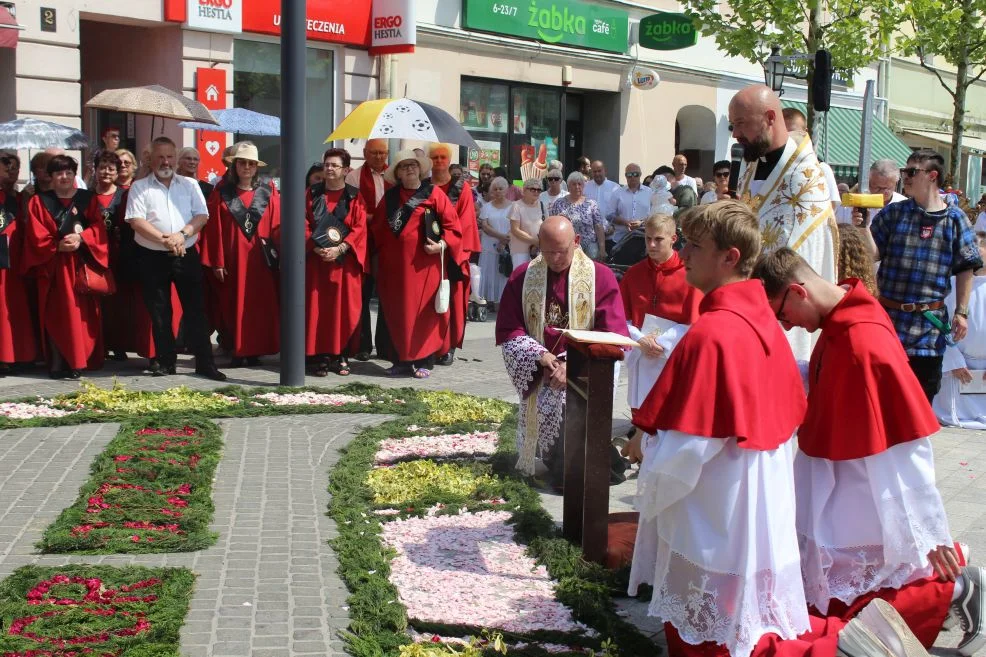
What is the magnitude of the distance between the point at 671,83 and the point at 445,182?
15.2 m

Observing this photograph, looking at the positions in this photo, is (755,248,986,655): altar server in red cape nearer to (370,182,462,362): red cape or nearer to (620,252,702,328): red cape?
(620,252,702,328): red cape

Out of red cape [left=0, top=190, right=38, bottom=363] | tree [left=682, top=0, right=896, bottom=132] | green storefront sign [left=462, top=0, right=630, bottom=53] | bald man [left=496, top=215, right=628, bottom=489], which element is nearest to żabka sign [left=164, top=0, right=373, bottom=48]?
green storefront sign [left=462, top=0, right=630, bottom=53]

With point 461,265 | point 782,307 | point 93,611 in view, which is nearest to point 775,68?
point 461,265

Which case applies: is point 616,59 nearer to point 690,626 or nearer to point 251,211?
point 251,211

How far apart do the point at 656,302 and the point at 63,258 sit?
221 inches

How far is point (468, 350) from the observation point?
523 inches

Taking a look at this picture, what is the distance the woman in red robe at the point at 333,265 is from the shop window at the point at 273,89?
658 cm

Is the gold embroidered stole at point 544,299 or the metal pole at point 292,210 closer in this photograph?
the gold embroidered stole at point 544,299

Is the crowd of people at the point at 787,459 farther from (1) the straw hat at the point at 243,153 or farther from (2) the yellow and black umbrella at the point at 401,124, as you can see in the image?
(1) the straw hat at the point at 243,153

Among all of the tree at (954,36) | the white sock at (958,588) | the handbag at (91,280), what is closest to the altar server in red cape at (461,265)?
the handbag at (91,280)

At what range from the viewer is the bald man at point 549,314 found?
7.29m

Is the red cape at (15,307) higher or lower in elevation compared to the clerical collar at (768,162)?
lower

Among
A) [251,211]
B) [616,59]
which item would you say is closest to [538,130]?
[616,59]

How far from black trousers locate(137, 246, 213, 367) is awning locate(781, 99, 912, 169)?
2184 cm
